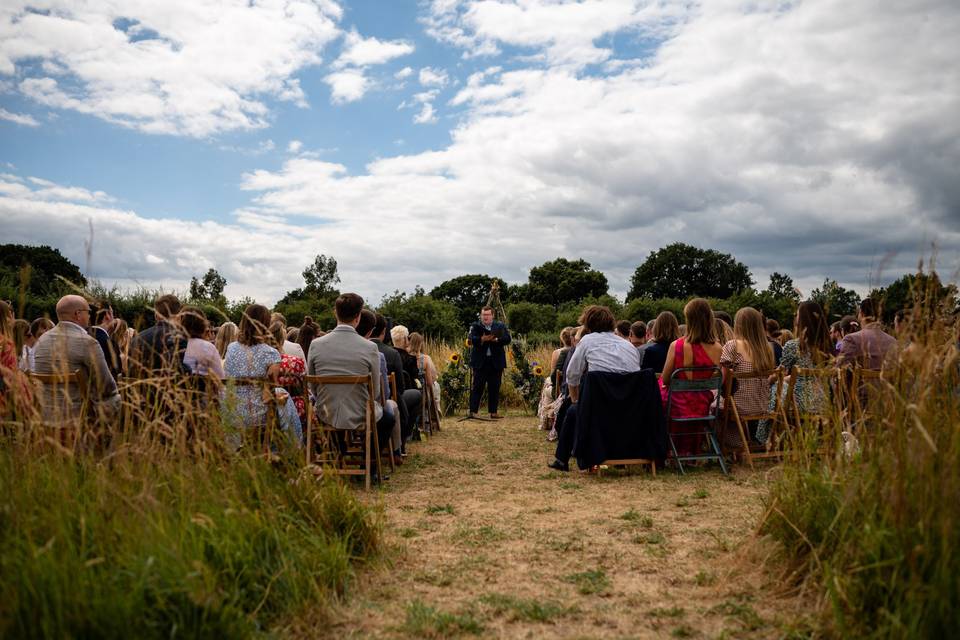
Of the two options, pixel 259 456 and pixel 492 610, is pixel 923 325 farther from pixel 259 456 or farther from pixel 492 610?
pixel 259 456

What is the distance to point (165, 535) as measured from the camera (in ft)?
8.33

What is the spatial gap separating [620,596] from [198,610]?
181cm

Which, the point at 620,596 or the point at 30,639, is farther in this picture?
the point at 620,596

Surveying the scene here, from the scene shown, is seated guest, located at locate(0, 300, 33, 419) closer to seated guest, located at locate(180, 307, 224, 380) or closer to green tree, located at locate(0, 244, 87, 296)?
seated guest, located at locate(180, 307, 224, 380)

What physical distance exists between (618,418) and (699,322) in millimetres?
1153

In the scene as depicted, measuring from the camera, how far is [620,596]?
10.6 feet

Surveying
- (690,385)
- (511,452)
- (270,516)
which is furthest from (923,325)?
(511,452)

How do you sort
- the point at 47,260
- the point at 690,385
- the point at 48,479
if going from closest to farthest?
the point at 48,479
the point at 690,385
the point at 47,260

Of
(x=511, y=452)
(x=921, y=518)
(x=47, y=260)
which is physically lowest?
(x=511, y=452)

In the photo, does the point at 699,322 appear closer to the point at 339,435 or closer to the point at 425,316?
the point at 339,435

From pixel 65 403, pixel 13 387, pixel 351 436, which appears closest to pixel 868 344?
pixel 351 436

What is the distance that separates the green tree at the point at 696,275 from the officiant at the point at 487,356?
1278 inches

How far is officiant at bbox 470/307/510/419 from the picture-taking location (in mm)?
11281

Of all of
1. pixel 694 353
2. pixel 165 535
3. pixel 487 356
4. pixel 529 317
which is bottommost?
pixel 165 535
